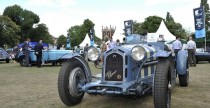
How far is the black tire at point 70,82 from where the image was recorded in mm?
6301

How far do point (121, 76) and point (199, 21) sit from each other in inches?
726

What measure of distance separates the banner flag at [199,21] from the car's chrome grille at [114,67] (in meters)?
17.8

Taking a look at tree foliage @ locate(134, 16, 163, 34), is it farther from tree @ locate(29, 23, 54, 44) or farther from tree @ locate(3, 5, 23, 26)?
tree @ locate(3, 5, 23, 26)

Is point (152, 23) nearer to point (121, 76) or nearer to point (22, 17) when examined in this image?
point (22, 17)

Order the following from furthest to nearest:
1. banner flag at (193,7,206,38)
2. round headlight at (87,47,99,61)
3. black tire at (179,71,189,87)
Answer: banner flag at (193,7,206,38) → black tire at (179,71,189,87) → round headlight at (87,47,99,61)

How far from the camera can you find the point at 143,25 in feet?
260

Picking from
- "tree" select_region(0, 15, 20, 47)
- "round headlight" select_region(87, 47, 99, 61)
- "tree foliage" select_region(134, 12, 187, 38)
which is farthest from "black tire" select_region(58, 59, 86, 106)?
"tree foliage" select_region(134, 12, 187, 38)

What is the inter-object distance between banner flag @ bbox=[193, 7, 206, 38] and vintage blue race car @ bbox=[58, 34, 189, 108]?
16869 mm

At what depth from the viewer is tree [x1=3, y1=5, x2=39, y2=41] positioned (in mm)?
70250

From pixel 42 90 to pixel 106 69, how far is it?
3.01 m

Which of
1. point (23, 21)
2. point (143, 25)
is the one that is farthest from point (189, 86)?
point (143, 25)

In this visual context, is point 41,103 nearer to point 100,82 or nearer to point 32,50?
point 100,82

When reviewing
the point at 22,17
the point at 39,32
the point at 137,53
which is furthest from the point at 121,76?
the point at 39,32

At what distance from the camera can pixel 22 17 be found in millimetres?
70500
